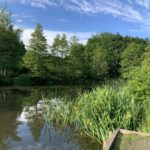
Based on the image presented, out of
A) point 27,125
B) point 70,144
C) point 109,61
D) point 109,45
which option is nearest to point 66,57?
point 109,61

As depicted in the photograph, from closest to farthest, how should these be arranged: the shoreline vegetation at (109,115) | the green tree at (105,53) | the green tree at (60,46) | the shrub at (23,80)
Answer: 1. the shoreline vegetation at (109,115)
2. the shrub at (23,80)
3. the green tree at (60,46)
4. the green tree at (105,53)

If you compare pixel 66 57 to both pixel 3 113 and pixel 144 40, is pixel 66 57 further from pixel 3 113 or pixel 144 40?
pixel 144 40

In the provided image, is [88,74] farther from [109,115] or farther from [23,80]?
[109,115]

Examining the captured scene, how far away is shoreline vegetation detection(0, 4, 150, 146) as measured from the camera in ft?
25.7

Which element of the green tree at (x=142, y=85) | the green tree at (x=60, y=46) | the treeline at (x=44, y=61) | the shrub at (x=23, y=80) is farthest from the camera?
the green tree at (x=60, y=46)

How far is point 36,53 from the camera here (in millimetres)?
31578

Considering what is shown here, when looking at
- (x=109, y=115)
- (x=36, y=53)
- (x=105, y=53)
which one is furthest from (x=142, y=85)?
(x=105, y=53)

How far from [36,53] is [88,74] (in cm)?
972

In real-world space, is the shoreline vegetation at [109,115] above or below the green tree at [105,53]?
below

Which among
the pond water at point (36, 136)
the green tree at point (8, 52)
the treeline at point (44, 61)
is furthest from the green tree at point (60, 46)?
the pond water at point (36, 136)

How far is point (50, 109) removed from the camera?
1085 centimetres

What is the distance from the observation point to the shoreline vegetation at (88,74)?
7844mm

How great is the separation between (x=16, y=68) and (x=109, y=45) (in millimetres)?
25312

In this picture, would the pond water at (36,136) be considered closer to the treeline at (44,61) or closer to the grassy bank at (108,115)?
the grassy bank at (108,115)
